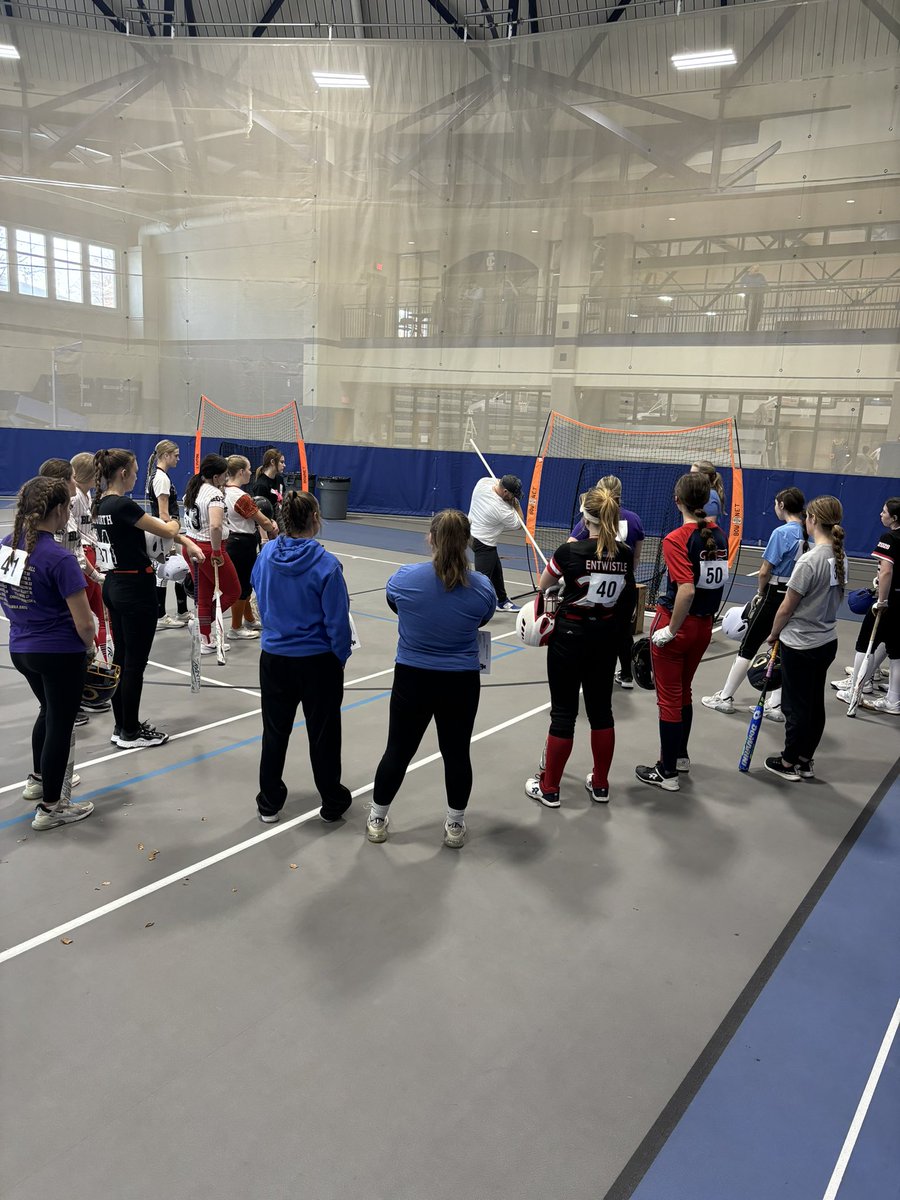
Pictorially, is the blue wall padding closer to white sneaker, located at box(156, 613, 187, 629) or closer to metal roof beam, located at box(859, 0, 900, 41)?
metal roof beam, located at box(859, 0, 900, 41)

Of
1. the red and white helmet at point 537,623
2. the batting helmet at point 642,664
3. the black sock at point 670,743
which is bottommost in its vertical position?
the black sock at point 670,743

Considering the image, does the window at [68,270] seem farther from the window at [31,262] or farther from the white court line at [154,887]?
the white court line at [154,887]

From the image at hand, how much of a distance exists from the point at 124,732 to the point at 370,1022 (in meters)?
3.32

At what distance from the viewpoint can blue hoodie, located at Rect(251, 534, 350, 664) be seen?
4363 mm

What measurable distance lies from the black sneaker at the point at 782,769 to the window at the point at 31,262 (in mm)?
20402

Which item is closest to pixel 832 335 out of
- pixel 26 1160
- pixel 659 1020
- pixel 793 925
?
pixel 793 925

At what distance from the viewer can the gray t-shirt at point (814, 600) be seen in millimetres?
5285

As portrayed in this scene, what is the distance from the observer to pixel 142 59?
19359 millimetres

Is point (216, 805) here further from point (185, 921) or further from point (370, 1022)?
point (370, 1022)

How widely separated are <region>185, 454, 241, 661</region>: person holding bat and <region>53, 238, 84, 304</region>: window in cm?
1531

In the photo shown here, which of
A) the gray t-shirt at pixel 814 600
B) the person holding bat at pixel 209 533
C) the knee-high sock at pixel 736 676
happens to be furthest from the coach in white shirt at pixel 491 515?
the gray t-shirt at pixel 814 600

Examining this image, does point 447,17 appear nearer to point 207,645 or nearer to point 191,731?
point 207,645

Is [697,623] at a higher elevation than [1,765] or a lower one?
higher

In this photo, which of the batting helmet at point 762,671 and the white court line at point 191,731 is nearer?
the white court line at point 191,731
